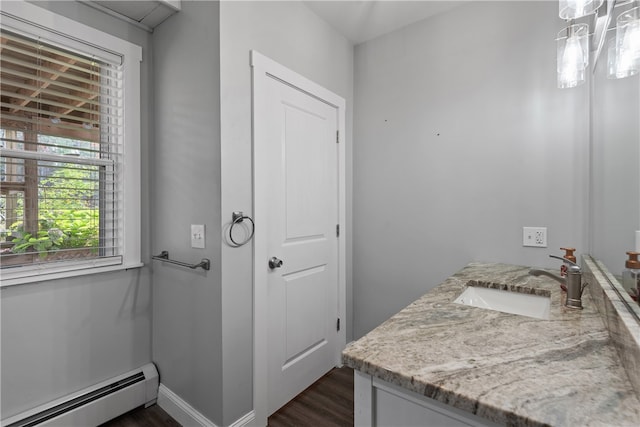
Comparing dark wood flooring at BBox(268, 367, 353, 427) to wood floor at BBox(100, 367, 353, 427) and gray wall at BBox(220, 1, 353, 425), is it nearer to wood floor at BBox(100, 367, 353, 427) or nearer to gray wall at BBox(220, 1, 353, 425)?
wood floor at BBox(100, 367, 353, 427)

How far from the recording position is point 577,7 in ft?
3.59

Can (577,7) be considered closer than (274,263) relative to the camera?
Yes

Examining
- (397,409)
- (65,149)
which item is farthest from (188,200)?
(397,409)

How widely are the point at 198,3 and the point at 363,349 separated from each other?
1.83m

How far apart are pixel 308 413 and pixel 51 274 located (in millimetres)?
1612

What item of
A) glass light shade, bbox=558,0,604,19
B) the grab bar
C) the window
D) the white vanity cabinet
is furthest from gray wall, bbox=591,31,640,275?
the window

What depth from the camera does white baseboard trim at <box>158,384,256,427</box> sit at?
5.36ft

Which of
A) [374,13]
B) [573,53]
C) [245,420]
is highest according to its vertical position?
[374,13]

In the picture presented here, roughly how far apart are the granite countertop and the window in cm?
167

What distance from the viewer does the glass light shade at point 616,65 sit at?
0.89 m

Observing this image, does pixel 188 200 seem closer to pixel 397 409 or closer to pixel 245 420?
pixel 245 420

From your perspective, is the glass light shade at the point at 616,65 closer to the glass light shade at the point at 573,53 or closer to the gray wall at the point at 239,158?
the glass light shade at the point at 573,53

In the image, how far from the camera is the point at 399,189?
2307 mm

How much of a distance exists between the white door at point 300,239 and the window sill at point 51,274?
0.92 m
